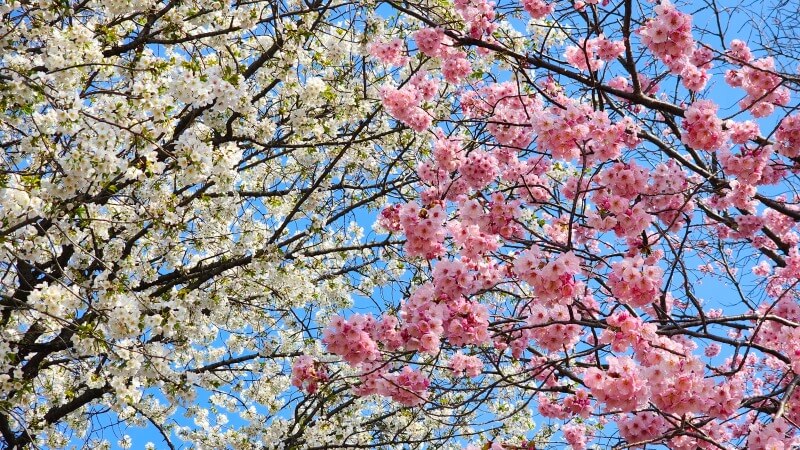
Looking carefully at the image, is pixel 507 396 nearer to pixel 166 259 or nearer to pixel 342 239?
pixel 342 239

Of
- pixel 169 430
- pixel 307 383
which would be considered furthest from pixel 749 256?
pixel 169 430

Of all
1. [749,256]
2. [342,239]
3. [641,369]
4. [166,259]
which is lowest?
[641,369]

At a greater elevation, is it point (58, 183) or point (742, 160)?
point (58, 183)

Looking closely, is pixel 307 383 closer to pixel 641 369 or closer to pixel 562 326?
pixel 562 326

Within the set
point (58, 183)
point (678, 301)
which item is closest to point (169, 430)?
point (58, 183)

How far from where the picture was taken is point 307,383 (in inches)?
188

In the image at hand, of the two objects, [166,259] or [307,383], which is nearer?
[307,383]

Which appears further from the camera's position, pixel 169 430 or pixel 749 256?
pixel 169 430

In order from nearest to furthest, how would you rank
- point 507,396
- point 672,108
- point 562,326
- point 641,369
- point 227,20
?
point 641,369
point 562,326
point 672,108
point 227,20
point 507,396

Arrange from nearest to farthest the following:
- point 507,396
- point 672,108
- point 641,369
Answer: point 641,369 < point 672,108 < point 507,396

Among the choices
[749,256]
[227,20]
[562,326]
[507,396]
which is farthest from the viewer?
[507,396]

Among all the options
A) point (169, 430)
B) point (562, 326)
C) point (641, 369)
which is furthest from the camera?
point (169, 430)

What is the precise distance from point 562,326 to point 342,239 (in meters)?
4.39

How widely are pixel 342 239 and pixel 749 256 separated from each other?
165 inches
